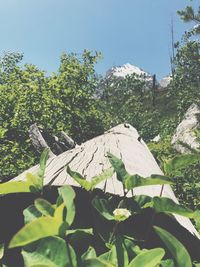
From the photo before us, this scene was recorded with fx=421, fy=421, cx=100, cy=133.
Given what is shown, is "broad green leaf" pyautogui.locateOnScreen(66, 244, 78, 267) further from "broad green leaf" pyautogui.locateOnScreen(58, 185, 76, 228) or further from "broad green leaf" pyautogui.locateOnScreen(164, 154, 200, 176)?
"broad green leaf" pyautogui.locateOnScreen(164, 154, 200, 176)

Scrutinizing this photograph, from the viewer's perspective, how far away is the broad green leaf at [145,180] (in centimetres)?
128

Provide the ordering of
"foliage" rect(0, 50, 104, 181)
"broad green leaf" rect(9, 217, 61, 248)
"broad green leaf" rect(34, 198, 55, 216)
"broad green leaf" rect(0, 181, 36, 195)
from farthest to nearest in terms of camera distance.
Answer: "foliage" rect(0, 50, 104, 181)
"broad green leaf" rect(0, 181, 36, 195)
"broad green leaf" rect(34, 198, 55, 216)
"broad green leaf" rect(9, 217, 61, 248)

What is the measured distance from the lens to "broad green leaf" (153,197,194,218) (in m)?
1.28

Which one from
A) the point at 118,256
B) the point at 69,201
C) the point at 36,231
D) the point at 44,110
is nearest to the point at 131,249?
the point at 118,256

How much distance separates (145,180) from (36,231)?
43 cm

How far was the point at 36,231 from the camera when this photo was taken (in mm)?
984

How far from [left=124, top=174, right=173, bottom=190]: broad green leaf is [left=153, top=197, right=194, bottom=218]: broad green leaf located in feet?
0.16

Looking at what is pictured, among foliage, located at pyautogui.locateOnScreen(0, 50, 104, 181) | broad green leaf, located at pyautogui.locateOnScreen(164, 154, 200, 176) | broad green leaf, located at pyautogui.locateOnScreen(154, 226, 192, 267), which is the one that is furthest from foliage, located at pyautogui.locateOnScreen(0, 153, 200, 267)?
foliage, located at pyautogui.locateOnScreen(0, 50, 104, 181)

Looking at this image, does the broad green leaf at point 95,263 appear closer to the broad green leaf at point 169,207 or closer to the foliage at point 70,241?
the foliage at point 70,241

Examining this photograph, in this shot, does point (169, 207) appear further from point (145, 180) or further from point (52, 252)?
point (52, 252)

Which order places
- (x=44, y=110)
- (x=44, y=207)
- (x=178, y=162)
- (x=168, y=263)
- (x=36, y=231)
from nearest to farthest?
(x=36, y=231), (x=168, y=263), (x=44, y=207), (x=178, y=162), (x=44, y=110)

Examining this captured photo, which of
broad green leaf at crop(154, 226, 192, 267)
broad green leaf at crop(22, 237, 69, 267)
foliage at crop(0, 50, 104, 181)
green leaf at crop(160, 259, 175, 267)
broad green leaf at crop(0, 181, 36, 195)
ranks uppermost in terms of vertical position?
foliage at crop(0, 50, 104, 181)

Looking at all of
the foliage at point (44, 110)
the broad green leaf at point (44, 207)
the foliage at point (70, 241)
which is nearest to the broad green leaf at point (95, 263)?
the foliage at point (70, 241)

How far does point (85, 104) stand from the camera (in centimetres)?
1177
